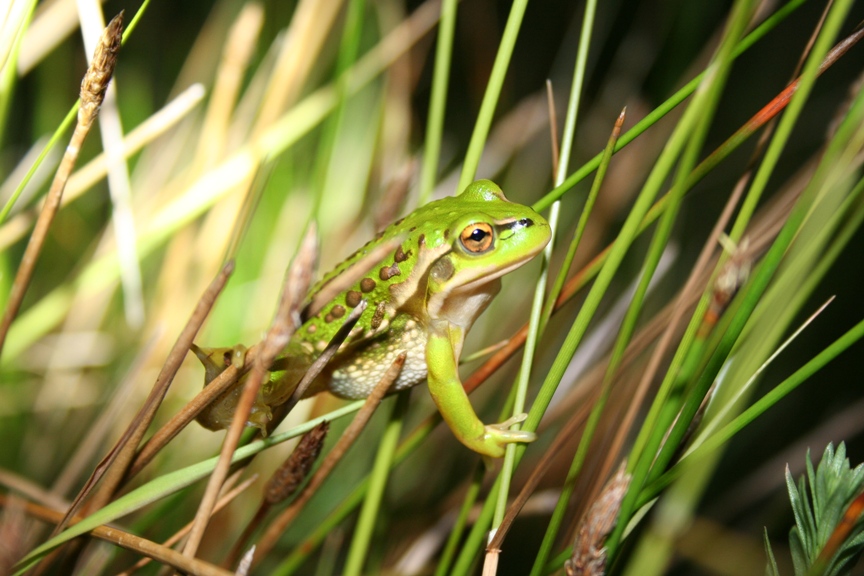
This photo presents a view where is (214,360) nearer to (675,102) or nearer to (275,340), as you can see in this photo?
(275,340)

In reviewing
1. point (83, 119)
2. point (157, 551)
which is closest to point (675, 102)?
point (83, 119)

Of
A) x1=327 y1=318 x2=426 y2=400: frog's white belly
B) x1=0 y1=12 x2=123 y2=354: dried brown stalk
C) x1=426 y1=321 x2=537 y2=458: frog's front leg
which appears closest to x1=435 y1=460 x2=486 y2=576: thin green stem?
x1=426 y1=321 x2=537 y2=458: frog's front leg

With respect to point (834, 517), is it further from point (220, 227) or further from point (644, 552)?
point (220, 227)

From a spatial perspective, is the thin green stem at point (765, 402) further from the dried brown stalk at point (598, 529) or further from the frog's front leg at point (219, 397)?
the frog's front leg at point (219, 397)

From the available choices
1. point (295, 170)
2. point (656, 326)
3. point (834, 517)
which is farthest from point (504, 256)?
point (295, 170)

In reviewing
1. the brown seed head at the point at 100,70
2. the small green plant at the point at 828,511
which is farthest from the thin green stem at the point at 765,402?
the brown seed head at the point at 100,70
